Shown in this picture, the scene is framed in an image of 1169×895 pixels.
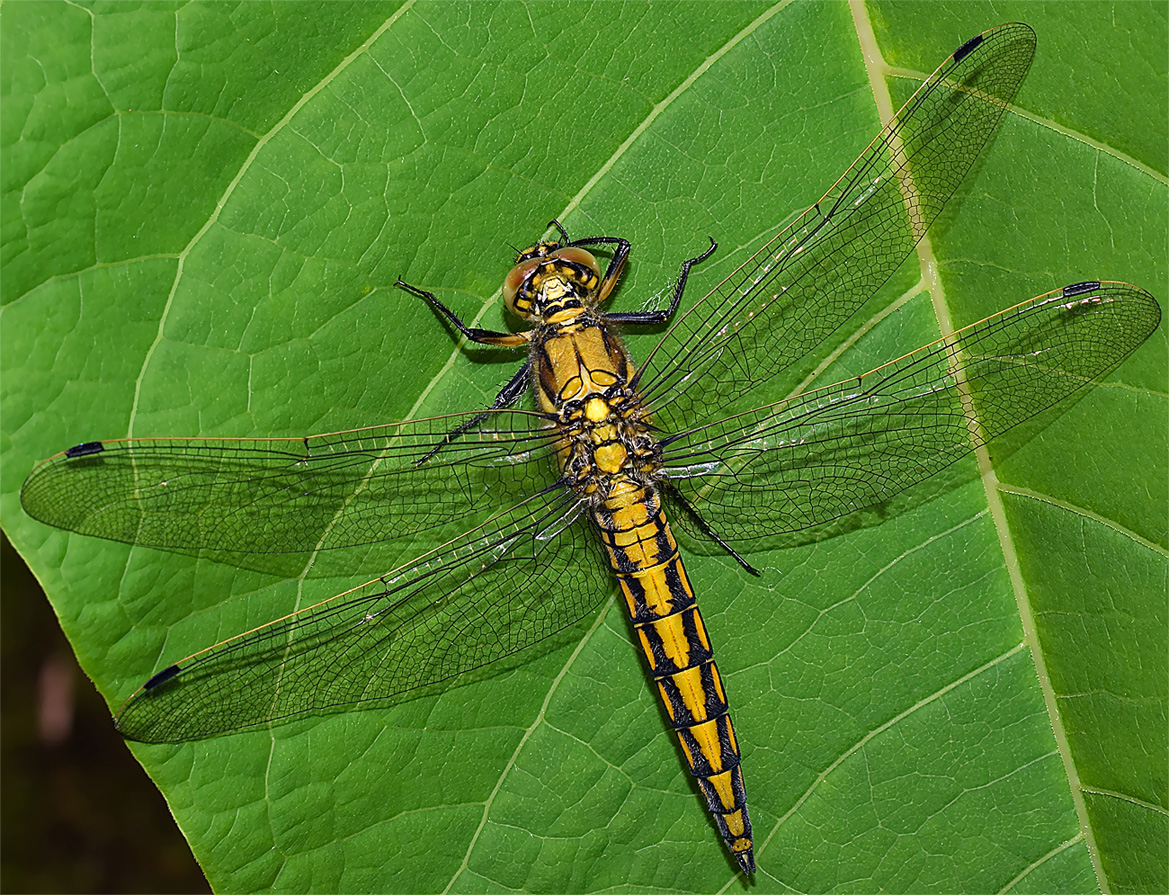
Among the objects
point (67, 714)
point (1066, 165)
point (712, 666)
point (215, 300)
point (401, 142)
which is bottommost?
point (712, 666)

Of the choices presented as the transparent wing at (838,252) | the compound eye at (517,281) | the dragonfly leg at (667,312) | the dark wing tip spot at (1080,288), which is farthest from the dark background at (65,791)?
the dark wing tip spot at (1080,288)

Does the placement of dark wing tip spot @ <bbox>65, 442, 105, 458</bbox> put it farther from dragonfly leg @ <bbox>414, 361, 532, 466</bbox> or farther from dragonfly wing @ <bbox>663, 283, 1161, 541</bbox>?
dragonfly wing @ <bbox>663, 283, 1161, 541</bbox>

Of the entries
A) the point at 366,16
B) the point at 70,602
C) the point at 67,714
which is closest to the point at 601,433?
the point at 366,16

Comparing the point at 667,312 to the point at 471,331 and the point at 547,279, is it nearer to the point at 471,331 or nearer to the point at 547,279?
the point at 547,279

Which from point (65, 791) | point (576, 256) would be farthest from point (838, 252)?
point (65, 791)

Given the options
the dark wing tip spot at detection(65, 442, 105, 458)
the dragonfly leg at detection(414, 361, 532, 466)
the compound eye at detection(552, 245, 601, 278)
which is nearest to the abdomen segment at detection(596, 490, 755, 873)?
the dragonfly leg at detection(414, 361, 532, 466)

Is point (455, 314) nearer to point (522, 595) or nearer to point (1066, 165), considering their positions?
point (522, 595)

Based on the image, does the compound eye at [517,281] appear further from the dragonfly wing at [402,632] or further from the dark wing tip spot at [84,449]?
the dark wing tip spot at [84,449]
